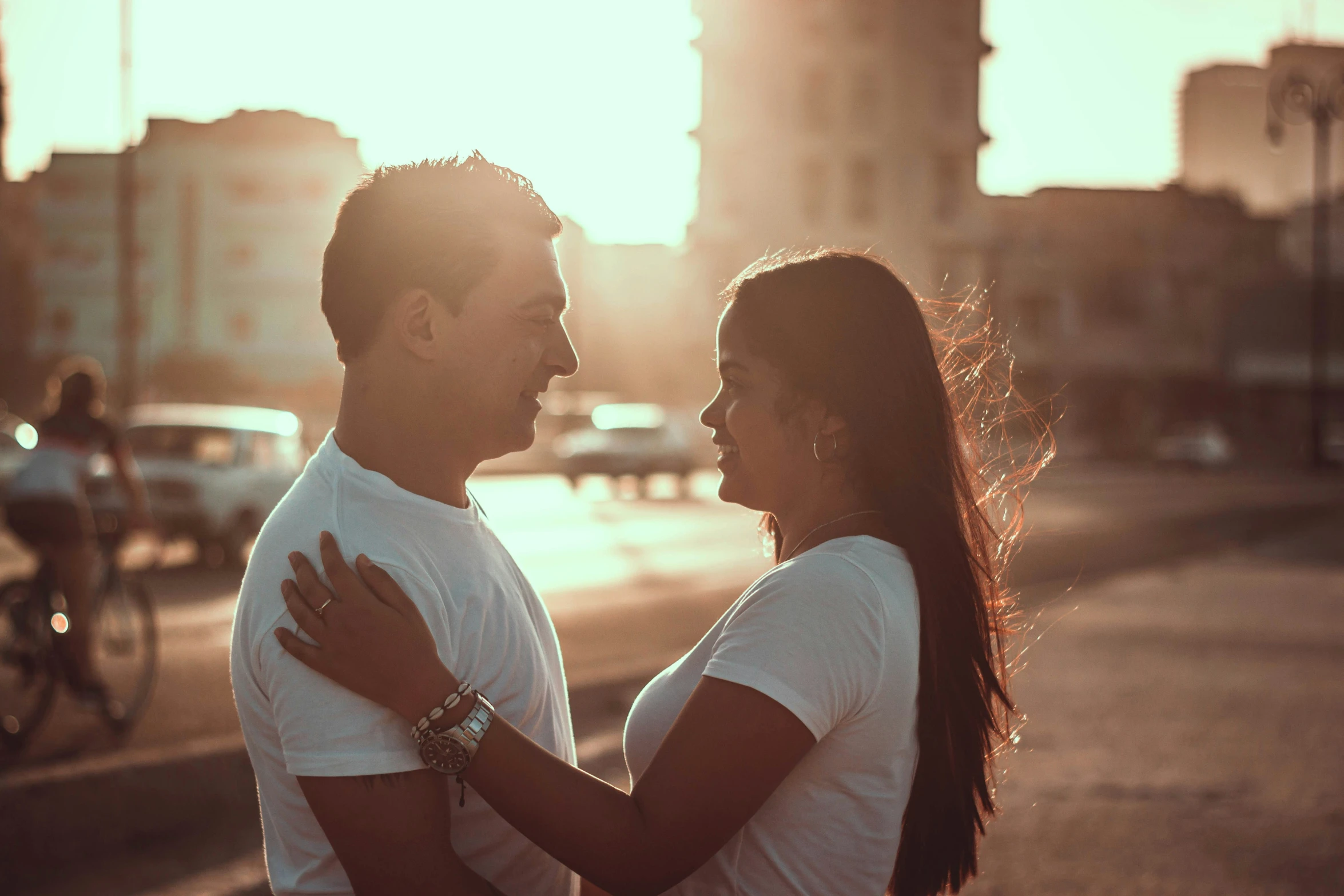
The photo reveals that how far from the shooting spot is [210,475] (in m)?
16.8

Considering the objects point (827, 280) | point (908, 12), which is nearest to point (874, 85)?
point (908, 12)

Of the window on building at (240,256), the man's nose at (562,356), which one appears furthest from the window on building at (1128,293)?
the man's nose at (562,356)

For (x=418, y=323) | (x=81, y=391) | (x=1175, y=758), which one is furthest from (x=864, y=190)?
(x=418, y=323)

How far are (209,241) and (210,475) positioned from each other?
53797 mm

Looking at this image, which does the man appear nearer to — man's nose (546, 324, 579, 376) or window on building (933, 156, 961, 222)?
man's nose (546, 324, 579, 376)

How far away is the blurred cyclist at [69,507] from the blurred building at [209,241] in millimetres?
58967

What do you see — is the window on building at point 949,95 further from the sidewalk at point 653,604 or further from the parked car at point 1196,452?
the sidewalk at point 653,604

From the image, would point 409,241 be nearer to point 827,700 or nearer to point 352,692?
point 352,692

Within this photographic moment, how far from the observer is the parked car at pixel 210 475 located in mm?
16516

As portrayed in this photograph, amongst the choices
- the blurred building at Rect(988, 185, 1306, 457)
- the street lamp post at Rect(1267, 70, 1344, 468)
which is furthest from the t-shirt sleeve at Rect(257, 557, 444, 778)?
the blurred building at Rect(988, 185, 1306, 457)

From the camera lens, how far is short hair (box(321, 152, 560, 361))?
2213 mm

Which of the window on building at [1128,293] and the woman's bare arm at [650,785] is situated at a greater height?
the window on building at [1128,293]

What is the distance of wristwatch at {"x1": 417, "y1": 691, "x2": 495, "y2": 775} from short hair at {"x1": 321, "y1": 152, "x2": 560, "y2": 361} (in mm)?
618

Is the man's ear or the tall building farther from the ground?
the tall building
